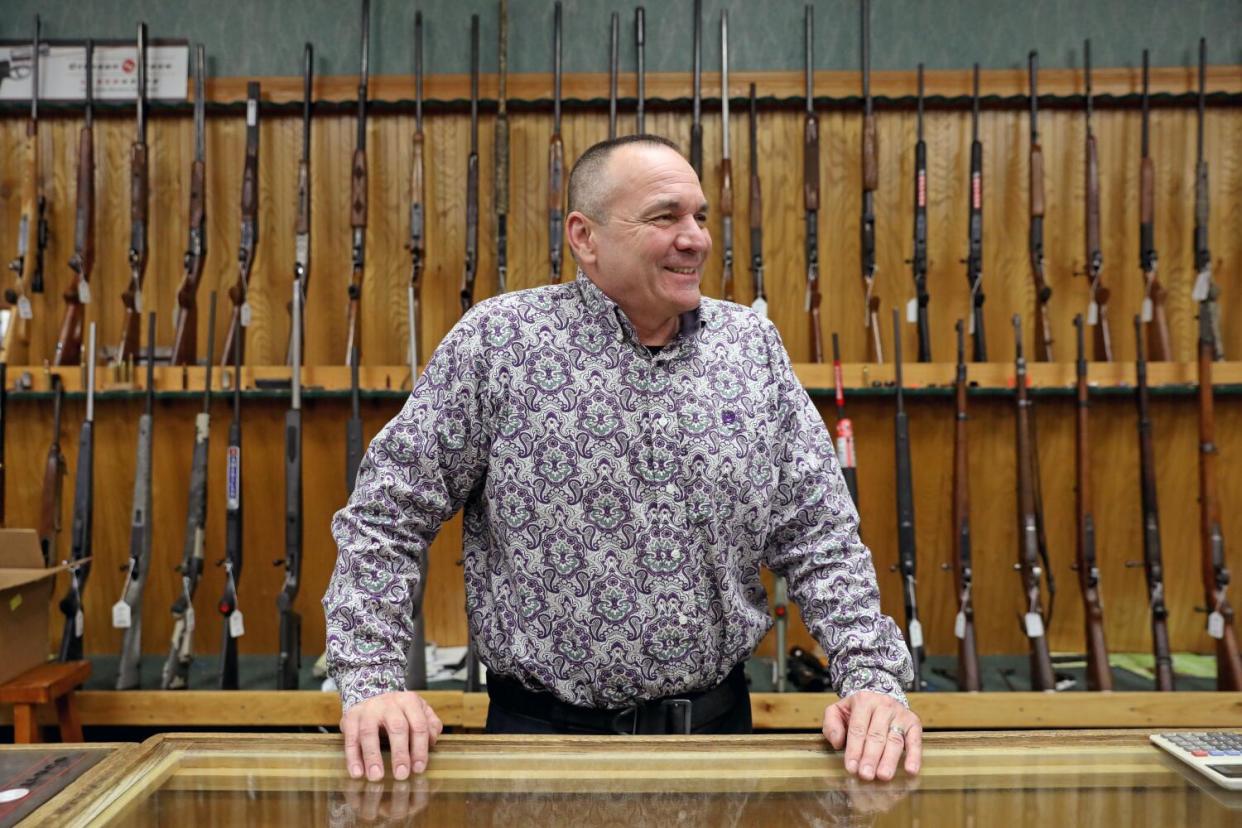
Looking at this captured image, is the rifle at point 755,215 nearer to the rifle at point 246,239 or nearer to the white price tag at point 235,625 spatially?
the rifle at point 246,239

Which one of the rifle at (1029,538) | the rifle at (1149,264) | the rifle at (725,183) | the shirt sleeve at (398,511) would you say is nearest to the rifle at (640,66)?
the rifle at (725,183)

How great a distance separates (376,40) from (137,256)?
1.31 m

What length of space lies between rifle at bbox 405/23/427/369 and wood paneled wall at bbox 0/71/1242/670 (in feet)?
0.43

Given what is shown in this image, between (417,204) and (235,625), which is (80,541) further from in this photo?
(417,204)

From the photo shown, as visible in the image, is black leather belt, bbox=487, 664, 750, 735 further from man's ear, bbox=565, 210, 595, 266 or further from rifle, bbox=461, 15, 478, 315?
rifle, bbox=461, 15, 478, 315

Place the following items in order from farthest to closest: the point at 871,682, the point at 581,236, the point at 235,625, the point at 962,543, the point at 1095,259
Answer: the point at 1095,259, the point at 962,543, the point at 235,625, the point at 581,236, the point at 871,682

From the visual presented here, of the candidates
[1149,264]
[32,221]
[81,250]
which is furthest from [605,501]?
[32,221]

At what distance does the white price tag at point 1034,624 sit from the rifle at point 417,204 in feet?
7.83

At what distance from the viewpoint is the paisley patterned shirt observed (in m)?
1.43

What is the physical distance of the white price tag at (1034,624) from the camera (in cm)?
311

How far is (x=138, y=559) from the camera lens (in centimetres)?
325

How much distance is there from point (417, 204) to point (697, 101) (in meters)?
1.19

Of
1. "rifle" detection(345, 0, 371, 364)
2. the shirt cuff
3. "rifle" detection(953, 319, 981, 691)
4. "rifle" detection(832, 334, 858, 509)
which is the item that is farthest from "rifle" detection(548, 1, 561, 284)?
the shirt cuff

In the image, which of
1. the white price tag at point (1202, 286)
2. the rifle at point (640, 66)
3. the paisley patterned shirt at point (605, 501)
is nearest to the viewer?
the paisley patterned shirt at point (605, 501)
